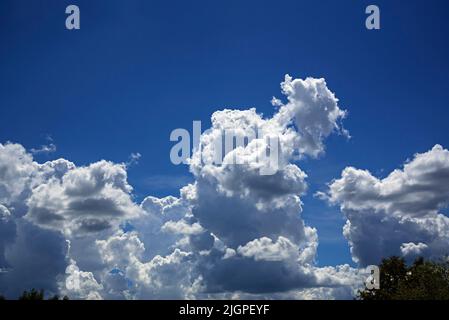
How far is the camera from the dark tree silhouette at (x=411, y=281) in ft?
273

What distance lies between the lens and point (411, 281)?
10119 centimetres

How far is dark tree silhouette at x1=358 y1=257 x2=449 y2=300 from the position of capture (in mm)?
83250
